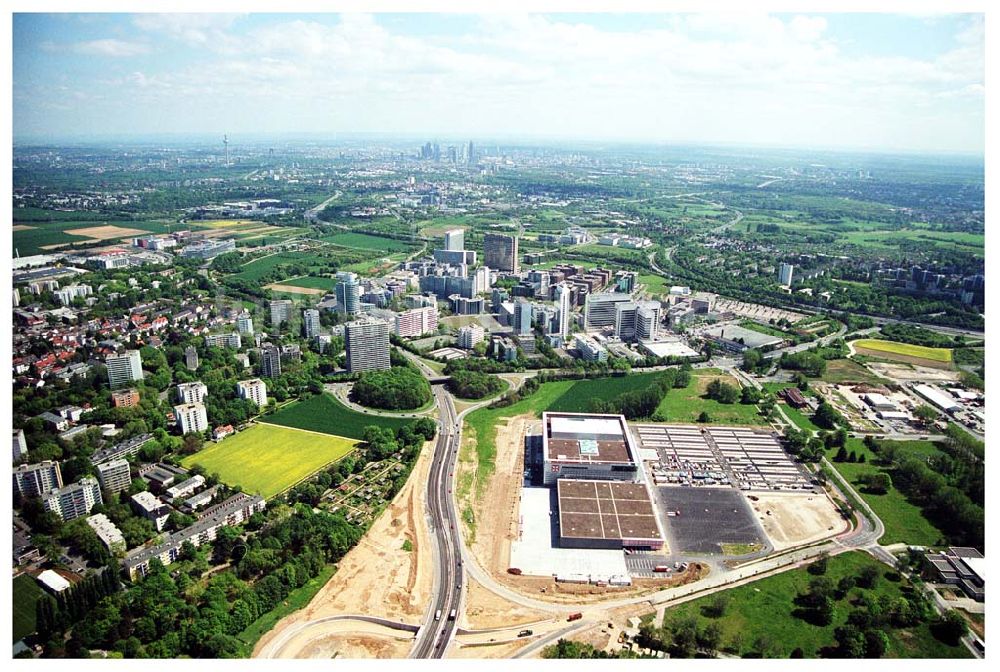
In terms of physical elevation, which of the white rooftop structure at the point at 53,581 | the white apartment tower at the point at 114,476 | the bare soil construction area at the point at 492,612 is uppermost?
the white apartment tower at the point at 114,476

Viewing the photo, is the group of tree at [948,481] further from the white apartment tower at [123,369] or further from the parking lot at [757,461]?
the white apartment tower at [123,369]

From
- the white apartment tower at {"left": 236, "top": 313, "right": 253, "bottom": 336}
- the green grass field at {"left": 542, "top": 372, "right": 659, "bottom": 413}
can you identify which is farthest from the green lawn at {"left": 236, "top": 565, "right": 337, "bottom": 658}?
the white apartment tower at {"left": 236, "top": 313, "right": 253, "bottom": 336}

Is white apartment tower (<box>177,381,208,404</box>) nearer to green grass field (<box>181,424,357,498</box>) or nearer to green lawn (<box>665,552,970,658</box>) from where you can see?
green grass field (<box>181,424,357,498</box>)

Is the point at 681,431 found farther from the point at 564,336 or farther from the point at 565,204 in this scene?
the point at 565,204

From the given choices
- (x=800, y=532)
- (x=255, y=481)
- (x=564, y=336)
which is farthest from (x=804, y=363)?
(x=255, y=481)

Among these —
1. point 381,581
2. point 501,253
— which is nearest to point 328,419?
point 381,581

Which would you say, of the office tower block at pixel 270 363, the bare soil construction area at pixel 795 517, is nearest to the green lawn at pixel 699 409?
the bare soil construction area at pixel 795 517
